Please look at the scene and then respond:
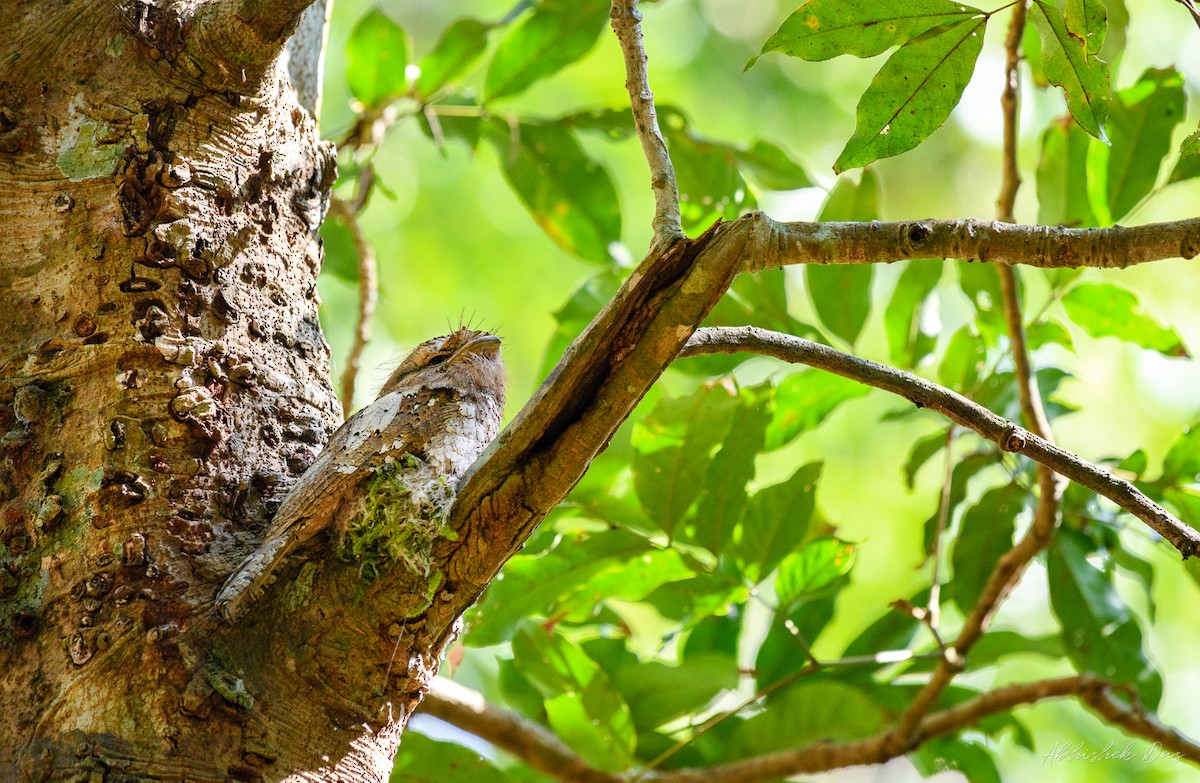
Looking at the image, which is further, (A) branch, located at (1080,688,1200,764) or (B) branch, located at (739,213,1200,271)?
(A) branch, located at (1080,688,1200,764)

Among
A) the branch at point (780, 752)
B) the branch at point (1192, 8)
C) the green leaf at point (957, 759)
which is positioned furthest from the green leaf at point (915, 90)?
the green leaf at point (957, 759)

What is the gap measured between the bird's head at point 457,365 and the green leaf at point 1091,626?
1.75 meters

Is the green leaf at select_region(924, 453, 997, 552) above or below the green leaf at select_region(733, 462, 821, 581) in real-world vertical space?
above

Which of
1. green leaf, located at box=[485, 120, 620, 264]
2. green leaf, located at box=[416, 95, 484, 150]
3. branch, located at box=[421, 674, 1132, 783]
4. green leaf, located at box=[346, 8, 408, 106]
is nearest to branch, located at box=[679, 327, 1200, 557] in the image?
branch, located at box=[421, 674, 1132, 783]

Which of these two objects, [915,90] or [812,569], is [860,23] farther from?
[812,569]

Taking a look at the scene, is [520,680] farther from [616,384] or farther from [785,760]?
[616,384]

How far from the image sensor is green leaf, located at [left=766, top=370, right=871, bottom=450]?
2.85 metres

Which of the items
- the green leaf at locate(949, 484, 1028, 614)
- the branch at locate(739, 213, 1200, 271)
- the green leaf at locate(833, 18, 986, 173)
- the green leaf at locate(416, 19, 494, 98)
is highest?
the green leaf at locate(416, 19, 494, 98)

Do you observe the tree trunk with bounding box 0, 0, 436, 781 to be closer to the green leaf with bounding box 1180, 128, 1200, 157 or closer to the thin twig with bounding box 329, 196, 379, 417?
the thin twig with bounding box 329, 196, 379, 417

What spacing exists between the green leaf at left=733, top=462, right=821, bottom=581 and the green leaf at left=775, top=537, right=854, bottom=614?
0.09 metres

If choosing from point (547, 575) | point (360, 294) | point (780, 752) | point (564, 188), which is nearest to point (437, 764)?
point (547, 575)

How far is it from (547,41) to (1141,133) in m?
1.86

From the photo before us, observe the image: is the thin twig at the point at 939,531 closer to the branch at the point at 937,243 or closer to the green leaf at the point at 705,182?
the green leaf at the point at 705,182

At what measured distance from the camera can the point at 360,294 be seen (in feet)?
10.6
